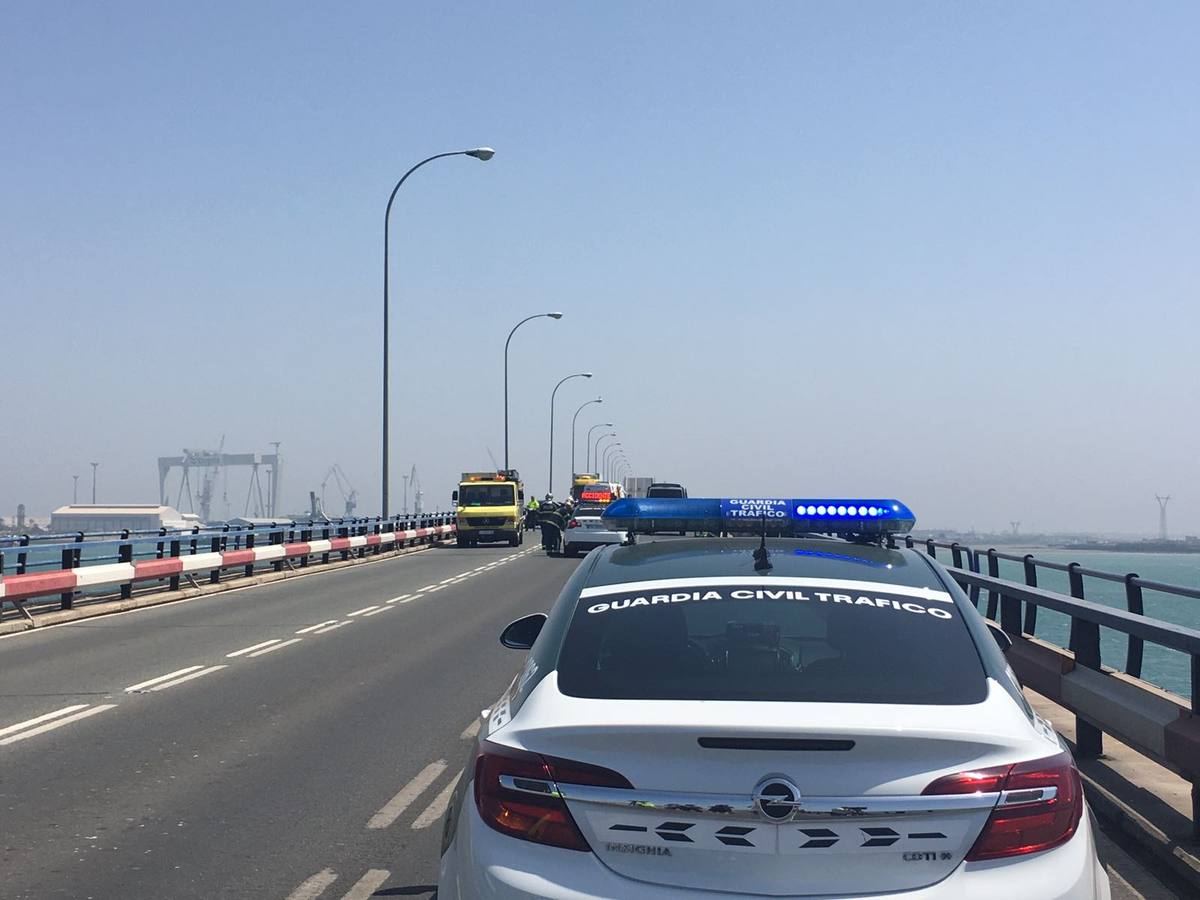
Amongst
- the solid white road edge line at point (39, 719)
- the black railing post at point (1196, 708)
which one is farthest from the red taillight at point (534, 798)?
the solid white road edge line at point (39, 719)

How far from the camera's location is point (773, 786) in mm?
3498

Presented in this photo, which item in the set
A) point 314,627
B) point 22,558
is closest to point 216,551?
point 22,558

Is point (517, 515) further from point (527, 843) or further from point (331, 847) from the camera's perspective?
point (527, 843)

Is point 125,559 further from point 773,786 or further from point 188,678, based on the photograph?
point 773,786

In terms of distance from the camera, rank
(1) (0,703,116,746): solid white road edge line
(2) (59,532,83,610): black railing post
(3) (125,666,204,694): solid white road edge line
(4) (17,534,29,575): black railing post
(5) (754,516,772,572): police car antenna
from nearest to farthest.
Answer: (5) (754,516,772,572): police car antenna < (1) (0,703,116,746): solid white road edge line < (3) (125,666,204,694): solid white road edge line < (4) (17,534,29,575): black railing post < (2) (59,532,83,610): black railing post

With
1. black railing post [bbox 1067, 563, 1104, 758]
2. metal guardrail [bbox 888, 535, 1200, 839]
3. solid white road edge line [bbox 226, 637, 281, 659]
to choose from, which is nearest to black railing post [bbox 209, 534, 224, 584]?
solid white road edge line [bbox 226, 637, 281, 659]

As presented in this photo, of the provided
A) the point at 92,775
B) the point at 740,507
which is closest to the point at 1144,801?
the point at 740,507

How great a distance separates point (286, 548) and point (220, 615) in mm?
10435

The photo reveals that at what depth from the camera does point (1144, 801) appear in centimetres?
761

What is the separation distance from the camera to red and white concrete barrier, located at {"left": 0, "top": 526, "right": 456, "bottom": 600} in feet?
62.3

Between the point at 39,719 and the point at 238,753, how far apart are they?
2.49 meters

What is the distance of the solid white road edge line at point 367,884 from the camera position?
5.86 meters

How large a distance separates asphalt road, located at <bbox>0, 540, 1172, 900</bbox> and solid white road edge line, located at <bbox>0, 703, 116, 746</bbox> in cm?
3

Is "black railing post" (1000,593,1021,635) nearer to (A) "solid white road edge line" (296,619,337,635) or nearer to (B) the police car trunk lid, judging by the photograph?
(B) the police car trunk lid
